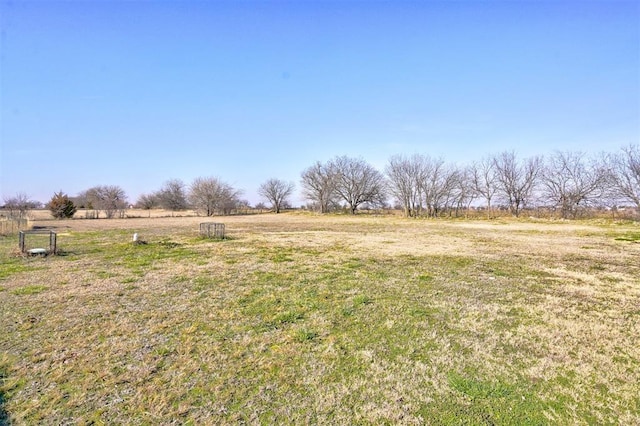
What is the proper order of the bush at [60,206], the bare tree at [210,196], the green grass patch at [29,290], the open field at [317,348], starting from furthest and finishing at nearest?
the bare tree at [210,196], the bush at [60,206], the green grass patch at [29,290], the open field at [317,348]

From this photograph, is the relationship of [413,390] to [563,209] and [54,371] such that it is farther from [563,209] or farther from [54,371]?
[563,209]

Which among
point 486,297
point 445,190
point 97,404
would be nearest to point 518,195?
point 445,190

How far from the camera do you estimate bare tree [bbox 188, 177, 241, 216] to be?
2144 inches

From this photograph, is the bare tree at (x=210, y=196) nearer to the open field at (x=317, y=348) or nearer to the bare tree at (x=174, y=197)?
the bare tree at (x=174, y=197)

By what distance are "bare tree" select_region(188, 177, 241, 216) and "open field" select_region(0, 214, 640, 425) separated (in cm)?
4830

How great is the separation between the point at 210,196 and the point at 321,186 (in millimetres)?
19384

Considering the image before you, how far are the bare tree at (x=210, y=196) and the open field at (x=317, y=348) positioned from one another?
4830cm

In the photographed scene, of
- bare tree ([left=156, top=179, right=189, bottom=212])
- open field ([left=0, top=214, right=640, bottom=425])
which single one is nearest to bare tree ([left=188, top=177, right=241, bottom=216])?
bare tree ([left=156, top=179, right=189, bottom=212])

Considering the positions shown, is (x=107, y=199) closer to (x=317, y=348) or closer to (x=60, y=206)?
(x=60, y=206)

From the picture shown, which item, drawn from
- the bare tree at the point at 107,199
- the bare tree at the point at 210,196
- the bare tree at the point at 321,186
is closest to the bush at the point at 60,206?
the bare tree at the point at 107,199

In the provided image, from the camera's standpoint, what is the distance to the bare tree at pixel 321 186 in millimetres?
56094

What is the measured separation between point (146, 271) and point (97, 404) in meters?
6.06

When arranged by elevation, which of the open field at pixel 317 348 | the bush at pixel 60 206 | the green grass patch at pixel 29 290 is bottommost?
the open field at pixel 317 348

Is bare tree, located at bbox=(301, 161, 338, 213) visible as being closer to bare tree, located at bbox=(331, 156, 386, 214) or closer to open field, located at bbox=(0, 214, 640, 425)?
bare tree, located at bbox=(331, 156, 386, 214)
